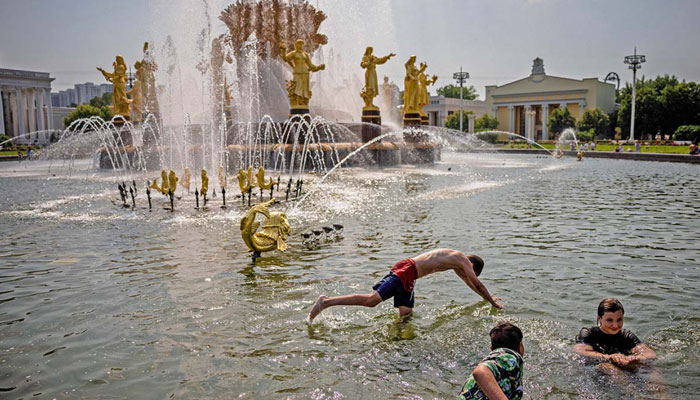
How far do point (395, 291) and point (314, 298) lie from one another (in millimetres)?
1293

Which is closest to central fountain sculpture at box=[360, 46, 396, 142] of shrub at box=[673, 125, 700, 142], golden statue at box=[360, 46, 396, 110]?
golden statue at box=[360, 46, 396, 110]

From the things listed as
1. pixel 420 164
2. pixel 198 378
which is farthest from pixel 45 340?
pixel 420 164

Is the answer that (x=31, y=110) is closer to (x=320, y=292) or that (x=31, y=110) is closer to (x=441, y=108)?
(x=441, y=108)

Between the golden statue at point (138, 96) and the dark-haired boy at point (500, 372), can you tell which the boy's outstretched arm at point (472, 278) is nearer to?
the dark-haired boy at point (500, 372)

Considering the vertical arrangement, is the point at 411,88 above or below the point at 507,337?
above

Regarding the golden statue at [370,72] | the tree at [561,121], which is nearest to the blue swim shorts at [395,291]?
the golden statue at [370,72]

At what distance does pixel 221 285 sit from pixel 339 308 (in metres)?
1.71

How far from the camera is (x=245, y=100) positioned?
107ft

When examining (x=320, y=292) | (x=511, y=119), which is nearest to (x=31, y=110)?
(x=511, y=119)

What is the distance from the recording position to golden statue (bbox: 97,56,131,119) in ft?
91.0

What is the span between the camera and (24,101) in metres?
86.4

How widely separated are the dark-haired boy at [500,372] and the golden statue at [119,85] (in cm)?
2855

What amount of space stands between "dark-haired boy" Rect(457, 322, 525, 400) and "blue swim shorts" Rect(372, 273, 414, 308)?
2.04 metres

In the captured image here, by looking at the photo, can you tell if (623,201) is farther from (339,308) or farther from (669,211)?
(339,308)
